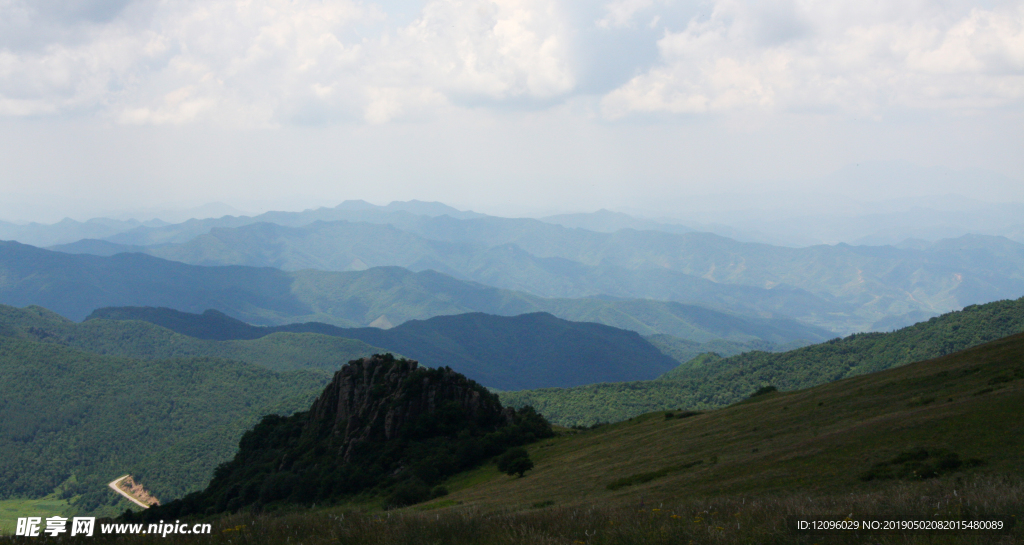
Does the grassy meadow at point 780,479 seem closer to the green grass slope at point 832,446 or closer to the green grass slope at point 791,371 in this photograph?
the green grass slope at point 832,446

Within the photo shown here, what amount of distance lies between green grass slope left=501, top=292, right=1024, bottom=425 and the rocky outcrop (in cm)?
6028

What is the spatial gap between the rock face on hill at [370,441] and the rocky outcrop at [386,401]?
14 centimetres

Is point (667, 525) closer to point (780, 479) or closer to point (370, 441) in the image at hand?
point (780, 479)

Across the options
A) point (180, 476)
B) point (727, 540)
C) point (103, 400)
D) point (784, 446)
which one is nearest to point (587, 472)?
point (784, 446)

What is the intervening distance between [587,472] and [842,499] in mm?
26943

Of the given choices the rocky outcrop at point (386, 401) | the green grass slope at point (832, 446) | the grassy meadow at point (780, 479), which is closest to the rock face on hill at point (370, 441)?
the rocky outcrop at point (386, 401)

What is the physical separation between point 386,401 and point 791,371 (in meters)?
121

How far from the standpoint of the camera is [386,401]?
8181 centimetres

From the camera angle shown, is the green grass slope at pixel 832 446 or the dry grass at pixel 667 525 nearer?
the dry grass at pixel 667 525

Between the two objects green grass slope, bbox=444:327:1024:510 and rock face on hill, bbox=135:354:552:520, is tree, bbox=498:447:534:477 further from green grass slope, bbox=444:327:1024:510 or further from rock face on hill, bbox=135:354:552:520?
rock face on hill, bbox=135:354:552:520

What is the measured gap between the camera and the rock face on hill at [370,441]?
223 feet

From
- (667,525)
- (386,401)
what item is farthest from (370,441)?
(667,525)

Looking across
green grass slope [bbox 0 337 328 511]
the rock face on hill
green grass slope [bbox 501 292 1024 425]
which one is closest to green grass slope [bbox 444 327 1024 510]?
the rock face on hill

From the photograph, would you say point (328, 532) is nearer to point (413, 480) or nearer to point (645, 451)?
point (645, 451)
